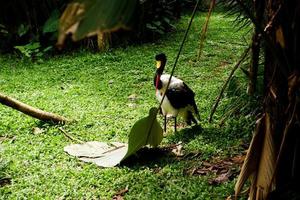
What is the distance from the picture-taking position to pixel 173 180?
3.20 m

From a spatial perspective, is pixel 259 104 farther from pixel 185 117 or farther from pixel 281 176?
pixel 281 176

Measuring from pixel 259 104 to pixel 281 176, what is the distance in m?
2.10

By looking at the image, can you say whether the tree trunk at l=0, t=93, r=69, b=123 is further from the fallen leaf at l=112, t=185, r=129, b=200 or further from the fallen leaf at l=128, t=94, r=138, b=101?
the fallen leaf at l=112, t=185, r=129, b=200

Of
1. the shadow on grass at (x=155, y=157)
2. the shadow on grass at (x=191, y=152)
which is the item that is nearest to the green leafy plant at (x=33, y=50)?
the shadow on grass at (x=191, y=152)

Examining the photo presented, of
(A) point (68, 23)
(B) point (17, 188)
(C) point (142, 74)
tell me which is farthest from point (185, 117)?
(A) point (68, 23)

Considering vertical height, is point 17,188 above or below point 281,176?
below

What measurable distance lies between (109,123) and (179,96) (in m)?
0.83

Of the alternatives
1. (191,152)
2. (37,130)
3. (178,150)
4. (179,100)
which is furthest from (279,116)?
(37,130)

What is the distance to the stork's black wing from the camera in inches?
162

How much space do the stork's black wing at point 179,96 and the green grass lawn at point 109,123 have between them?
0.27 m

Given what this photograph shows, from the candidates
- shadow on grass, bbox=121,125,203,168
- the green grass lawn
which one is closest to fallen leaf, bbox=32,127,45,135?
the green grass lawn

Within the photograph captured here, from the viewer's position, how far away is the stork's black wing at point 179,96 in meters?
→ 4.11

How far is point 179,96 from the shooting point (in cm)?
413

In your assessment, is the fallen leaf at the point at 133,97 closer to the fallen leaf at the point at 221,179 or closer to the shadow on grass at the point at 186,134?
the shadow on grass at the point at 186,134
